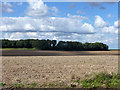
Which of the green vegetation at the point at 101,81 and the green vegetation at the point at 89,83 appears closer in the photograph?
the green vegetation at the point at 89,83

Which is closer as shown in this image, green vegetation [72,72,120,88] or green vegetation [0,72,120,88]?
green vegetation [0,72,120,88]

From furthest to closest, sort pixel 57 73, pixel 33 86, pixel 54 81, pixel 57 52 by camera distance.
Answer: pixel 57 52
pixel 57 73
pixel 54 81
pixel 33 86

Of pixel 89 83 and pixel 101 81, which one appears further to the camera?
pixel 101 81

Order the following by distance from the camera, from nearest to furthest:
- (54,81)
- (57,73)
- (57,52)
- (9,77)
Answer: (54,81) < (9,77) < (57,73) < (57,52)

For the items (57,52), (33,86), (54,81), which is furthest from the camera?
(57,52)

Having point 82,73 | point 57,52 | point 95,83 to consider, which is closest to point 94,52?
point 57,52

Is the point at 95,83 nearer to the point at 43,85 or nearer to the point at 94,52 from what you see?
the point at 43,85

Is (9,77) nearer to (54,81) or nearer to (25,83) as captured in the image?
(25,83)

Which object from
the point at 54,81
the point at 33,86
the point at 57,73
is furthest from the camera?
the point at 57,73

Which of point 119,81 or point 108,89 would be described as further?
point 119,81

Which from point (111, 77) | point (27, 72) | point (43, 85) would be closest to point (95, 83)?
point (111, 77)
